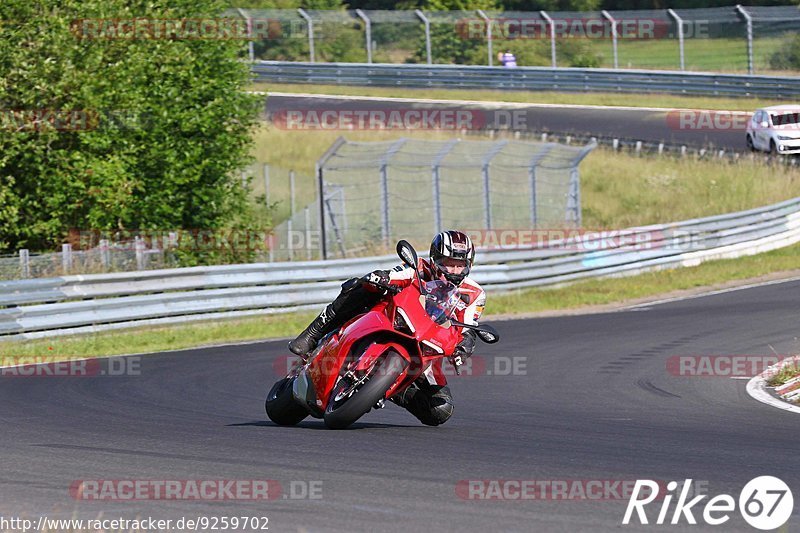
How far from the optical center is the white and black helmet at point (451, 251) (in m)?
8.22

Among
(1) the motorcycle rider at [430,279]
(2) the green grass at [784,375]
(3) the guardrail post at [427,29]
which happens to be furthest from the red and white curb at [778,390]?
(3) the guardrail post at [427,29]

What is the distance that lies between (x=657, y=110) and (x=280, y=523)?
3884 centimetres

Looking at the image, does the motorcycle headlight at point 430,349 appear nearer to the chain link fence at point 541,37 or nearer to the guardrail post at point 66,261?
the guardrail post at point 66,261

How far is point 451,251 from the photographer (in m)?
8.22

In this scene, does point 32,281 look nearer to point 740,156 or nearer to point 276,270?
point 276,270

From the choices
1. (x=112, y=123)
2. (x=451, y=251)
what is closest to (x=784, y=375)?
(x=451, y=251)

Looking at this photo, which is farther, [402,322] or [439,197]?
[439,197]

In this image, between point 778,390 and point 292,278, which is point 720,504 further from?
point 292,278

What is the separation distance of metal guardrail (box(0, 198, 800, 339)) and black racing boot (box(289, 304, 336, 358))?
911cm

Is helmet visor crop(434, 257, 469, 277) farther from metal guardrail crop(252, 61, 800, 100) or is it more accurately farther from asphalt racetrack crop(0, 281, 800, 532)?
metal guardrail crop(252, 61, 800, 100)

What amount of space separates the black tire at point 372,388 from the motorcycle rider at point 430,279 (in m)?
0.49

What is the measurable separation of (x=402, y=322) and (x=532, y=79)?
38.3 m

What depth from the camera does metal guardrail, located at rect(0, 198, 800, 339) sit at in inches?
683

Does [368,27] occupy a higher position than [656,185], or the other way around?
[368,27]
